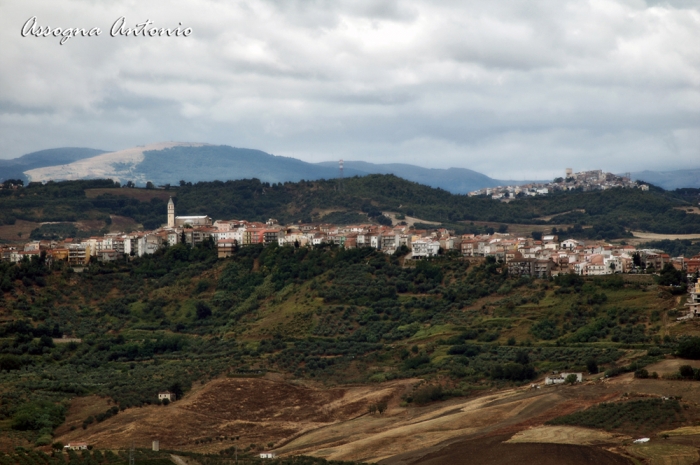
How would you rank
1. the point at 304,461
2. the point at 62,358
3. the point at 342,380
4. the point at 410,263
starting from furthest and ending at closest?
the point at 410,263, the point at 62,358, the point at 342,380, the point at 304,461

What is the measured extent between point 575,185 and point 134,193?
71062mm

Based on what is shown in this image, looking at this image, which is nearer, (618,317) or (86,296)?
(618,317)

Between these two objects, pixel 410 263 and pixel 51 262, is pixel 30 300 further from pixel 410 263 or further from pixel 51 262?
pixel 410 263

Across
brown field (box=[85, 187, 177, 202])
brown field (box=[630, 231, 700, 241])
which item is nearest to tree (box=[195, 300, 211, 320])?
brown field (box=[85, 187, 177, 202])

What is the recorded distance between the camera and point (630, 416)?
4644cm

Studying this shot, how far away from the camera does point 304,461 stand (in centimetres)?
4216

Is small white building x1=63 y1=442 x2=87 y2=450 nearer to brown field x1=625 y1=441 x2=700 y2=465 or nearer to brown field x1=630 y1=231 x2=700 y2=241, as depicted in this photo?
brown field x1=625 y1=441 x2=700 y2=465

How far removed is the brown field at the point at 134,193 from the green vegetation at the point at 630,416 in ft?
313

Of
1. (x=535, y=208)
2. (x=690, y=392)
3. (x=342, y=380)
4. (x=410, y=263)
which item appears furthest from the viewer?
(x=535, y=208)

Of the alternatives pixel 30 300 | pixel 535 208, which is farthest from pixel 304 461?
pixel 535 208

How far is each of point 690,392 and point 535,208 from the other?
100162mm

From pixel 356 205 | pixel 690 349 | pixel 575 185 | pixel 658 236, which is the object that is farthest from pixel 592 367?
pixel 575 185

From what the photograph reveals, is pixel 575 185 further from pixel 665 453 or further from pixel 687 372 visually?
pixel 665 453

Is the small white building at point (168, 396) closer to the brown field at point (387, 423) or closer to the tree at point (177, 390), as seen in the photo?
the tree at point (177, 390)
